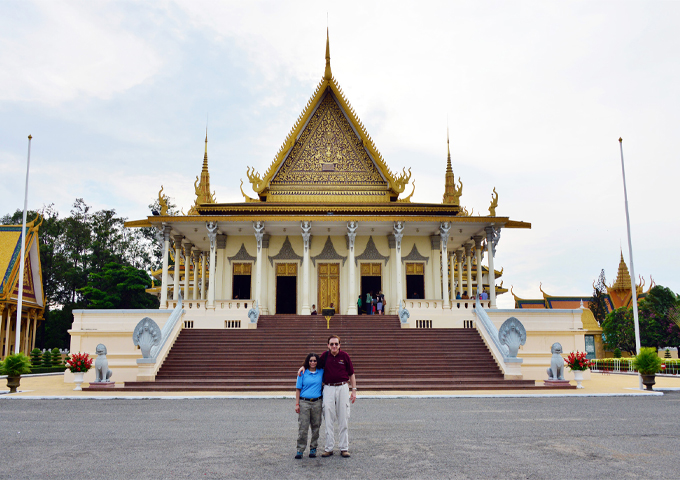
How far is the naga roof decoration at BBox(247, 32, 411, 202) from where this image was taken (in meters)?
25.5

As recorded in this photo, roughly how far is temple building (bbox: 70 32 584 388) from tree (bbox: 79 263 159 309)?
11.7 metres

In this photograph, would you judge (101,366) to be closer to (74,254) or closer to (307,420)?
(307,420)

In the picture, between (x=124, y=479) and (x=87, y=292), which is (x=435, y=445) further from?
(x=87, y=292)

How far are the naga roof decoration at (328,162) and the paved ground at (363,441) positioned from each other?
15.3 meters

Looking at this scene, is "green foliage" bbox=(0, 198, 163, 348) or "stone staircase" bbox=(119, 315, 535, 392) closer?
"stone staircase" bbox=(119, 315, 535, 392)

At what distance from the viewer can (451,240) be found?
2630cm

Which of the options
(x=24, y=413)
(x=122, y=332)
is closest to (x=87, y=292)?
(x=122, y=332)

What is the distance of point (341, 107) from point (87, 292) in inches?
853

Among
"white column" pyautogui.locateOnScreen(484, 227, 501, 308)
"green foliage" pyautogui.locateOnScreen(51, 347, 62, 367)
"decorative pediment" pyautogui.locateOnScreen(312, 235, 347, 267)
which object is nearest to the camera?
"white column" pyautogui.locateOnScreen(484, 227, 501, 308)

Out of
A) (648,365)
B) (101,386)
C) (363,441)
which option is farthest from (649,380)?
(101,386)

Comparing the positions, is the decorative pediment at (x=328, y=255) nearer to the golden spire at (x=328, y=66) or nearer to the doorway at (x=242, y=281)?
the doorway at (x=242, y=281)

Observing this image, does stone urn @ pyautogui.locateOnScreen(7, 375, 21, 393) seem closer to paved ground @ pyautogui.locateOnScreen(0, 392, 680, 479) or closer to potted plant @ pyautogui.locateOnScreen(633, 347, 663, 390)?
paved ground @ pyautogui.locateOnScreen(0, 392, 680, 479)

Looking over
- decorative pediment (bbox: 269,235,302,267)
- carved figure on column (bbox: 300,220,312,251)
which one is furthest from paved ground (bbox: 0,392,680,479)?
decorative pediment (bbox: 269,235,302,267)

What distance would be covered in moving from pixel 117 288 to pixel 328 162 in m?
19.8
